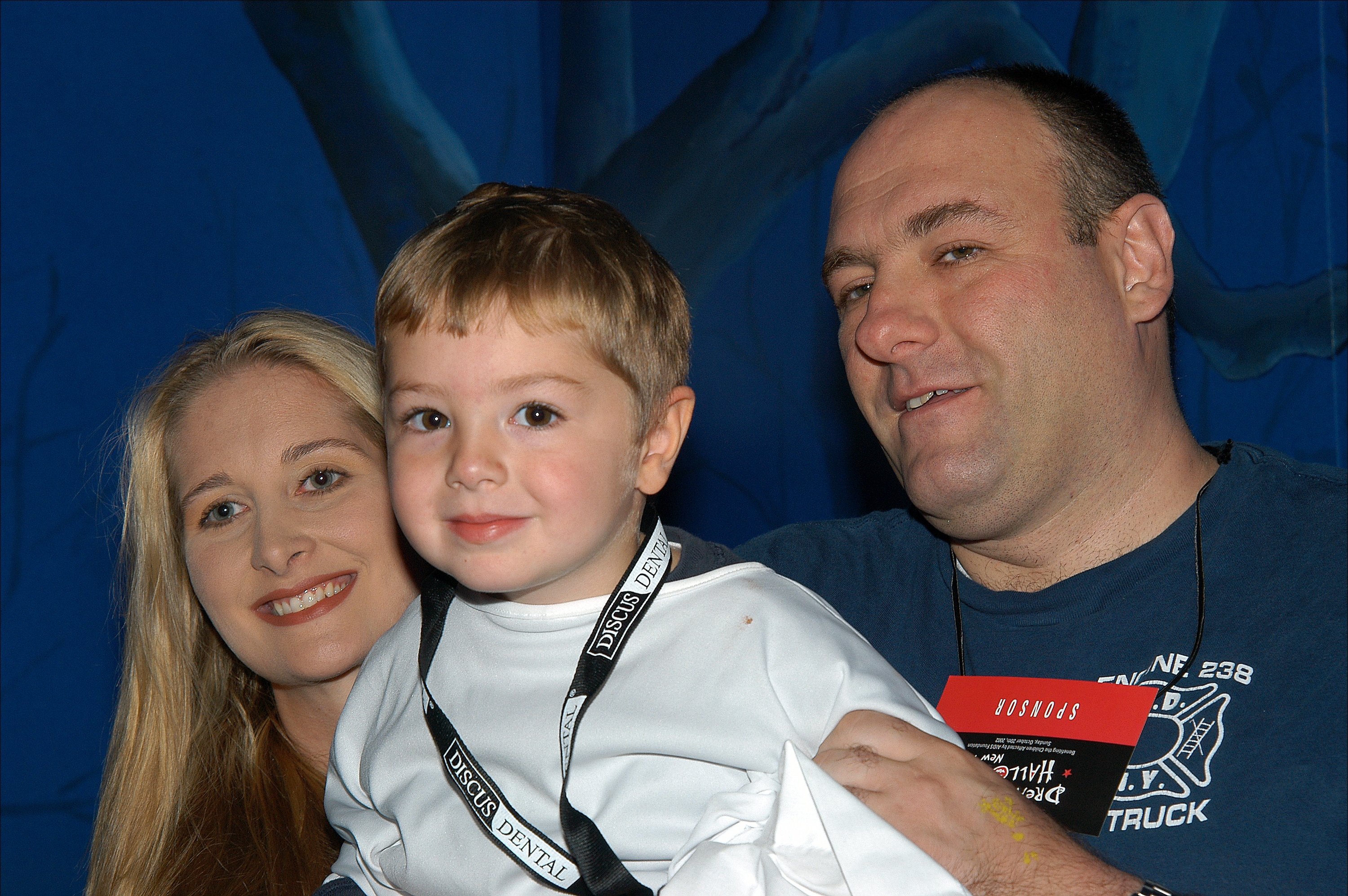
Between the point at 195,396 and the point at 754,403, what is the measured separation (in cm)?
157

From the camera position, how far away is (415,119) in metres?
3.41

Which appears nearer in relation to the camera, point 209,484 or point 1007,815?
point 1007,815

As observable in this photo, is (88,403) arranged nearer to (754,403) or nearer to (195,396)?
(195,396)

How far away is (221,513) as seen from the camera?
2111 millimetres

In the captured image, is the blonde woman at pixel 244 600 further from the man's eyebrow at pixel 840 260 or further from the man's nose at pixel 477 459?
the man's eyebrow at pixel 840 260

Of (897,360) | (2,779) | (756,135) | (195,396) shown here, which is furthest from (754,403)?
(2,779)

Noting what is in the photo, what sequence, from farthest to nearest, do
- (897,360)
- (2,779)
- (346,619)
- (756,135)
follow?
(756,135) → (2,779) → (346,619) → (897,360)

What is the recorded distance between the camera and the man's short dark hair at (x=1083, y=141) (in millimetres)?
1873

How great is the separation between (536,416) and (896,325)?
29.4 inches

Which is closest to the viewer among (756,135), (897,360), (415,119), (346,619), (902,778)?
(902,778)

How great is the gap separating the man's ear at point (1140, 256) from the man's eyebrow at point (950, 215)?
25 cm

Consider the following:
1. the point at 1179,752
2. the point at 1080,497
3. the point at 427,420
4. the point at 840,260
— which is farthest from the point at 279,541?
the point at 1179,752

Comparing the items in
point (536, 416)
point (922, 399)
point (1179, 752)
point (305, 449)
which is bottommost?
point (1179, 752)

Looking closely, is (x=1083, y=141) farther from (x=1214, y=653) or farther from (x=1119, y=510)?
(x=1214, y=653)
